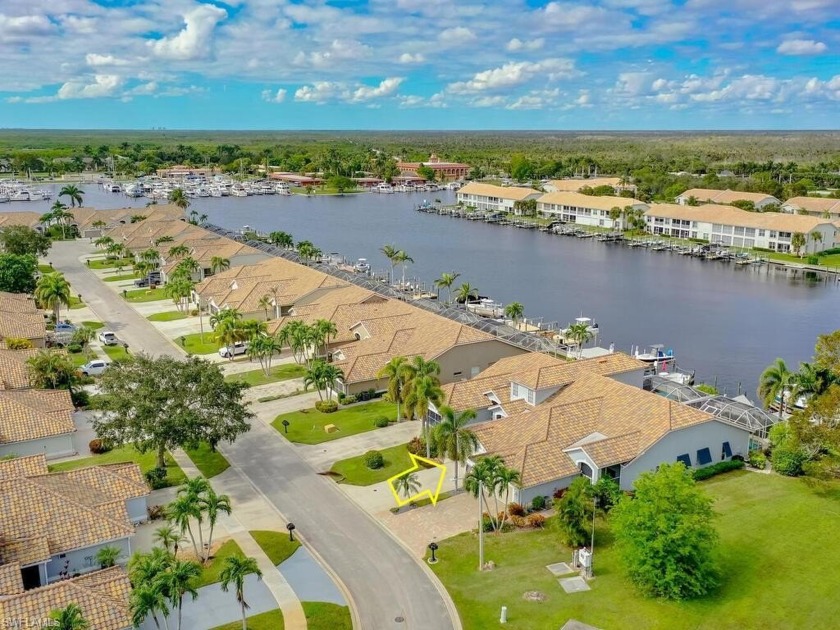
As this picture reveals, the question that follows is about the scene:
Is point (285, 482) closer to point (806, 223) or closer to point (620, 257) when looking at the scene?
point (620, 257)

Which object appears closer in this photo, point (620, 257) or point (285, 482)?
point (285, 482)

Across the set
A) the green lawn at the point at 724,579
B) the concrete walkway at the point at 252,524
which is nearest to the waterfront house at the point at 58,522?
the concrete walkway at the point at 252,524

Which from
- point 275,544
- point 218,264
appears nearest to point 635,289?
point 218,264

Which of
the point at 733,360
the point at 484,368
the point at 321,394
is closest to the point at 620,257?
the point at 733,360

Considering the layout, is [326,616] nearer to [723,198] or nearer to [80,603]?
[80,603]

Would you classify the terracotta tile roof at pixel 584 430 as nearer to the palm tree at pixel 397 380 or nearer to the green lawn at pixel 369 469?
the green lawn at pixel 369 469
